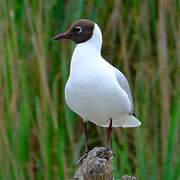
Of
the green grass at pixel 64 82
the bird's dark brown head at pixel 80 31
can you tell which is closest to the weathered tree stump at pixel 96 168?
the bird's dark brown head at pixel 80 31

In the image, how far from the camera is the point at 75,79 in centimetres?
162

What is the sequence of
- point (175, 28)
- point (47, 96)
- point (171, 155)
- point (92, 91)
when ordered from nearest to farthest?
point (92, 91) → point (171, 155) → point (47, 96) → point (175, 28)

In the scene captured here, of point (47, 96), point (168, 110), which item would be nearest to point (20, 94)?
point (47, 96)

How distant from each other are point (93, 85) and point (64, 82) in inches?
32.5

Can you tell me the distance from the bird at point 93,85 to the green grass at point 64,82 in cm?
56

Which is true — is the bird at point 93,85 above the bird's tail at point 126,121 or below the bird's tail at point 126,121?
above

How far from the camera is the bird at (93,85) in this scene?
1617 mm

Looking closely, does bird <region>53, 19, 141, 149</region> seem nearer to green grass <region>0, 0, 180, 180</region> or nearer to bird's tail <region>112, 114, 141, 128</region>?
bird's tail <region>112, 114, 141, 128</region>

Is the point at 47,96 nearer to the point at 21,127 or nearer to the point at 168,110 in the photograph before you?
the point at 21,127

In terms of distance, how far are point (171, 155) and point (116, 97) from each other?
2.09ft

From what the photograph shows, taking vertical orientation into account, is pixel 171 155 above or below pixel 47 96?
below

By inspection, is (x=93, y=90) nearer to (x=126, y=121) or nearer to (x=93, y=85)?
(x=93, y=85)

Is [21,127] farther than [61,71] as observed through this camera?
A: No

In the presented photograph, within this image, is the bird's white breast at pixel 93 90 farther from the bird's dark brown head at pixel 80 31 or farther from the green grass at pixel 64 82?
the green grass at pixel 64 82
